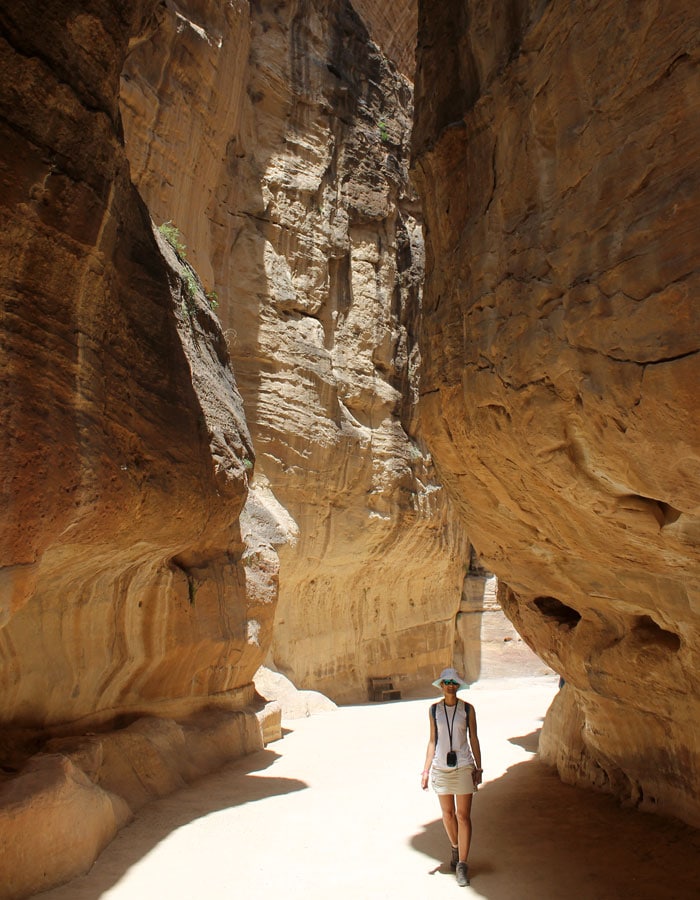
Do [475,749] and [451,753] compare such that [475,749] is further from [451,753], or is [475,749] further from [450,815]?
[450,815]

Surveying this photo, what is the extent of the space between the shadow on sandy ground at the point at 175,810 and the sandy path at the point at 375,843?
0.05 ft

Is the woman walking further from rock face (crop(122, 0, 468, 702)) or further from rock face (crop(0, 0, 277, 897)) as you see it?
rock face (crop(122, 0, 468, 702))

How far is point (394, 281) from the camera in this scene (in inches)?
706

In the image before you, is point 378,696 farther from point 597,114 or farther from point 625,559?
point 597,114

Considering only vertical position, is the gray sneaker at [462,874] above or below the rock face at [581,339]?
below

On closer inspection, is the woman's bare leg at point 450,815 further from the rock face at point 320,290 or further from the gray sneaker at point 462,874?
the rock face at point 320,290

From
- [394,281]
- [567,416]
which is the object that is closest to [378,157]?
[394,281]

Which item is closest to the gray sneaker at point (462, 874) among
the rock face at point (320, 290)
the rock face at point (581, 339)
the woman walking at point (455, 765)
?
the woman walking at point (455, 765)

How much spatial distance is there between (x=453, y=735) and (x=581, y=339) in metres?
2.97

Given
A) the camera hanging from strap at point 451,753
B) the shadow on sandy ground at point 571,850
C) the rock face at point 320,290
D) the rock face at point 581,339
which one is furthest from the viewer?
the rock face at point 320,290

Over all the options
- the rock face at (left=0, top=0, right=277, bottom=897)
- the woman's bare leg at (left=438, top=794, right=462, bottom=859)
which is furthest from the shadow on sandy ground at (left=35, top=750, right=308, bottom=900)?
the woman's bare leg at (left=438, top=794, right=462, bottom=859)

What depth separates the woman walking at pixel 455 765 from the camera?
473 cm

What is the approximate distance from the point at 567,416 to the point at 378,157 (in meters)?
16.1

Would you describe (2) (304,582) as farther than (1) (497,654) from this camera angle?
No
